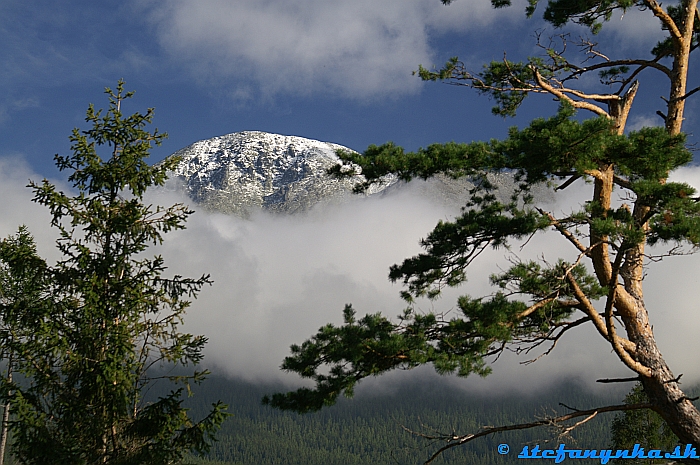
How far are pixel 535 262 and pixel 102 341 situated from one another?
7.33 m

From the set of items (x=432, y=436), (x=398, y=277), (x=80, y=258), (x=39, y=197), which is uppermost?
(x=39, y=197)

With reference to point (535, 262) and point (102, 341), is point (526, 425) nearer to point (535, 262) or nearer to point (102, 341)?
point (535, 262)

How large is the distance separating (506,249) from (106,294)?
6929 mm

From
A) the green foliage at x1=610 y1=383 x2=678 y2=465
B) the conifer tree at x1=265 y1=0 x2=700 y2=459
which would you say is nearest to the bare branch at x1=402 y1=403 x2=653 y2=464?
the conifer tree at x1=265 y1=0 x2=700 y2=459

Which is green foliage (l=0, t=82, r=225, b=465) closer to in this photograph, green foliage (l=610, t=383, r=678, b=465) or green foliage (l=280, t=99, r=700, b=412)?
green foliage (l=280, t=99, r=700, b=412)

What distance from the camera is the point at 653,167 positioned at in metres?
8.33

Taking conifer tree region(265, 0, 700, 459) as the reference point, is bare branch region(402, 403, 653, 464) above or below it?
below

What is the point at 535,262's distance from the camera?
8883 mm

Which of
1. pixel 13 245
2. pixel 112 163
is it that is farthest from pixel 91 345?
pixel 112 163

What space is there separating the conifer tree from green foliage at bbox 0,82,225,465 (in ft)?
9.04

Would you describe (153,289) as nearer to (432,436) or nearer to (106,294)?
(106,294)

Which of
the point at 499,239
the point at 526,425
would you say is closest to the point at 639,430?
Result: the point at 526,425

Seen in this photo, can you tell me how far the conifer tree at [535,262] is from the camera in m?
8.19

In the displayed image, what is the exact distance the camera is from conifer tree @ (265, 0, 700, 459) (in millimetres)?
8188
